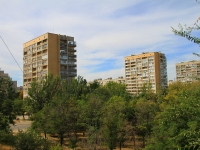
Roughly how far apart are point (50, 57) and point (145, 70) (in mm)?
35084

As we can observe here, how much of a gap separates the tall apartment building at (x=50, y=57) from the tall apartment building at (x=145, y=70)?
25.1m

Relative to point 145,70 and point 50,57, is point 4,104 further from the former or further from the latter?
point 145,70

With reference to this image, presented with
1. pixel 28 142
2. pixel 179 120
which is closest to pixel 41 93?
pixel 28 142

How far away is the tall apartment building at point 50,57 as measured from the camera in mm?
53344

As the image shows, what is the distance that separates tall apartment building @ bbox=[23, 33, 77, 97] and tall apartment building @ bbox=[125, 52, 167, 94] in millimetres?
25075

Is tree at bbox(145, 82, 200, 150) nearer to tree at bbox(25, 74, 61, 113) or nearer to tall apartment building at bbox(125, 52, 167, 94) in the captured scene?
tree at bbox(25, 74, 61, 113)

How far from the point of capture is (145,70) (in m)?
75.1

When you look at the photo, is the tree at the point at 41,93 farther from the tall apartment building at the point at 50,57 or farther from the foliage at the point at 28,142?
the foliage at the point at 28,142

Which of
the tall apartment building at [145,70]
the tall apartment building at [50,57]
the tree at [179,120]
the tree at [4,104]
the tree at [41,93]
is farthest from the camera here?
the tall apartment building at [145,70]

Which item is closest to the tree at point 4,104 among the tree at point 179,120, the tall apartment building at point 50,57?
the tree at point 179,120

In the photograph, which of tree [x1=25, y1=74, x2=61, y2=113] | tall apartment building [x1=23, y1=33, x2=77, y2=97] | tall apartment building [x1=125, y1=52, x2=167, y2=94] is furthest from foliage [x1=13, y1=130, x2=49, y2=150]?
tall apartment building [x1=125, y1=52, x2=167, y2=94]

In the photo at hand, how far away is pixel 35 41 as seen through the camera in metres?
57.7

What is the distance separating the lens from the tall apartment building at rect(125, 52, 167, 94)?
71750 mm

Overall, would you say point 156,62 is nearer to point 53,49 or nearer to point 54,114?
point 53,49
